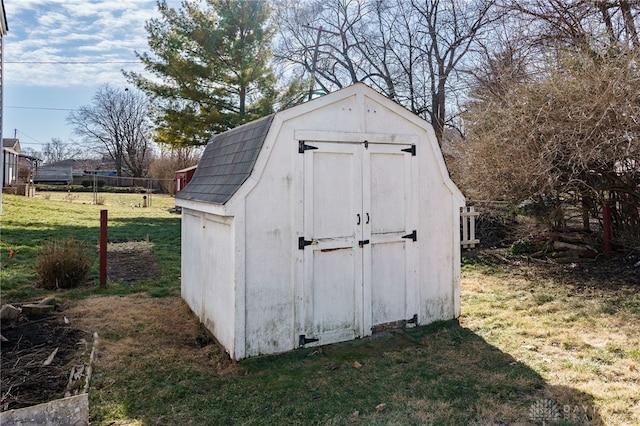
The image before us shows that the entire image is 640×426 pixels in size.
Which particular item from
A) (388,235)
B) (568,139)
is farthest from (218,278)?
(568,139)

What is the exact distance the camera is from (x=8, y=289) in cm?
654

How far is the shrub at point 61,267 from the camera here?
6.79 metres

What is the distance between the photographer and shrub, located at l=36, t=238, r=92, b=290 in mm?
6785

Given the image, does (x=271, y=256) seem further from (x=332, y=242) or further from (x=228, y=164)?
(x=228, y=164)

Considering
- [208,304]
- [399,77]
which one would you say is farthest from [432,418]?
[399,77]

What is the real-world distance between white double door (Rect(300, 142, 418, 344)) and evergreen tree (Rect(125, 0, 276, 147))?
1272 cm

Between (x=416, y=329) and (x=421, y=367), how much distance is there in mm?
1011

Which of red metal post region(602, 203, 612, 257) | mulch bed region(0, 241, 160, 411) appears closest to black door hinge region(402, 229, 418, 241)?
mulch bed region(0, 241, 160, 411)

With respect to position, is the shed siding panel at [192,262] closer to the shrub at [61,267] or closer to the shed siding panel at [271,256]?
the shed siding panel at [271,256]

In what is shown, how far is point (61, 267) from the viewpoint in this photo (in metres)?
6.83

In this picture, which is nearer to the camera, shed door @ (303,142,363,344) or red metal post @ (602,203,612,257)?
shed door @ (303,142,363,344)

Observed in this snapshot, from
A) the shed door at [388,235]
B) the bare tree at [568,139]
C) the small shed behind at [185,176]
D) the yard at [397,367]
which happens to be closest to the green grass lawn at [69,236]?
the yard at [397,367]

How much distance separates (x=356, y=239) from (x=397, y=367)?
135 cm

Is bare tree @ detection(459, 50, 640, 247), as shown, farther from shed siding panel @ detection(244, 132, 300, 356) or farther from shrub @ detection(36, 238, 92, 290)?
shrub @ detection(36, 238, 92, 290)
